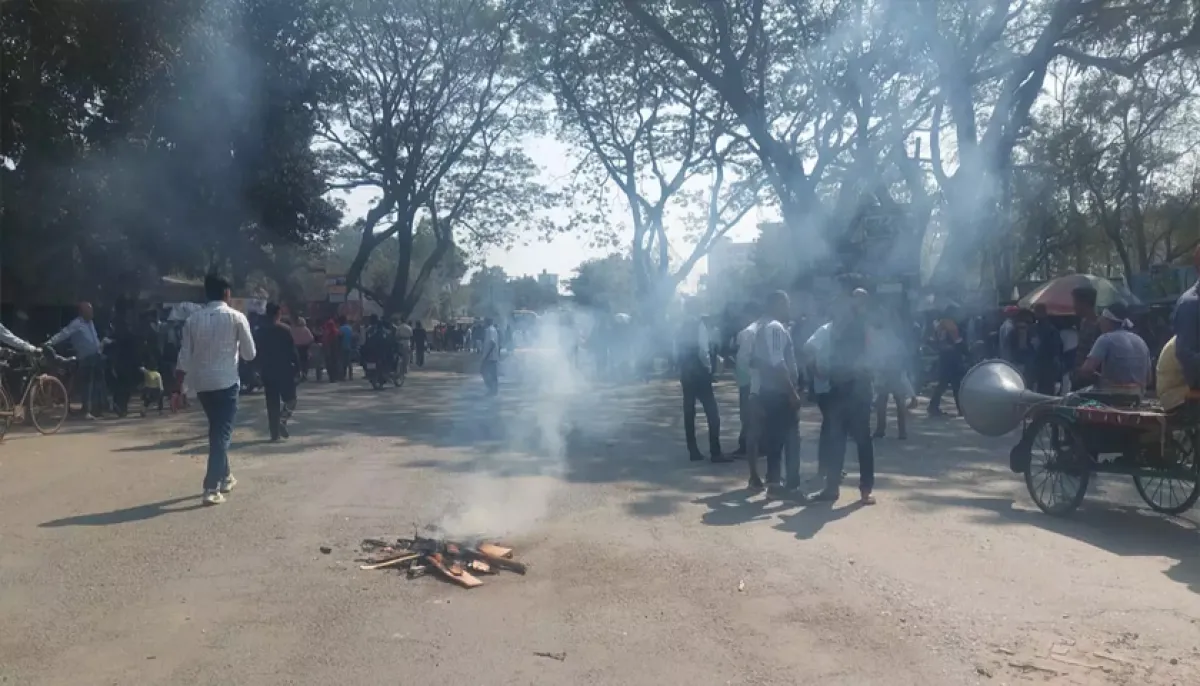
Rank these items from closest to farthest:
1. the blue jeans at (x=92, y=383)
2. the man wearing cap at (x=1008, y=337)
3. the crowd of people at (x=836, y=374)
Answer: the crowd of people at (x=836, y=374)
the man wearing cap at (x=1008, y=337)
the blue jeans at (x=92, y=383)

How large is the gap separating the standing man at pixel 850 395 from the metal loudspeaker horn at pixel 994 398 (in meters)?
1.13

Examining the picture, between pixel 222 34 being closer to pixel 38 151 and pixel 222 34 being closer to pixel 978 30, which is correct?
pixel 38 151

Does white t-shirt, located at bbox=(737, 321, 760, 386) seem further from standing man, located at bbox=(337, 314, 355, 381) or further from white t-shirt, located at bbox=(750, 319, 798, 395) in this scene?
standing man, located at bbox=(337, 314, 355, 381)

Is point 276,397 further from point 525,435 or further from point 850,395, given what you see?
point 850,395

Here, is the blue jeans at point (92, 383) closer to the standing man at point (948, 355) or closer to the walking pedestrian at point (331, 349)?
the walking pedestrian at point (331, 349)

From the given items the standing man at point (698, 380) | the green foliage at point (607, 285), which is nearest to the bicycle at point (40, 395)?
the standing man at point (698, 380)

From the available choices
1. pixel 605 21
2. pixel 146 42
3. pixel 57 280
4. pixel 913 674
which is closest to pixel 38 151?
pixel 146 42

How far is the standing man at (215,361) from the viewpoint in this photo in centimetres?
812

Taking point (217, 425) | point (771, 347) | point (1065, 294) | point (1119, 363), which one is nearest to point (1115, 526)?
point (1119, 363)

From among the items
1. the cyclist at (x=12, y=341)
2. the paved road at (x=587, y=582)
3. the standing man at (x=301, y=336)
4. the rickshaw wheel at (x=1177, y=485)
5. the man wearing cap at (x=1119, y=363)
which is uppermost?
the standing man at (x=301, y=336)

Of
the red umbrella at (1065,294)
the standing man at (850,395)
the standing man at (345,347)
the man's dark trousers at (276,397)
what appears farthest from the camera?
the standing man at (345,347)

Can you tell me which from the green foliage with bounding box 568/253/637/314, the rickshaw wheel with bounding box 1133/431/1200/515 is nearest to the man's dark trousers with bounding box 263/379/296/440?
the rickshaw wheel with bounding box 1133/431/1200/515

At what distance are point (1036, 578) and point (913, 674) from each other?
192cm

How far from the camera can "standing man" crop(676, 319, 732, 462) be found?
1061 centimetres
